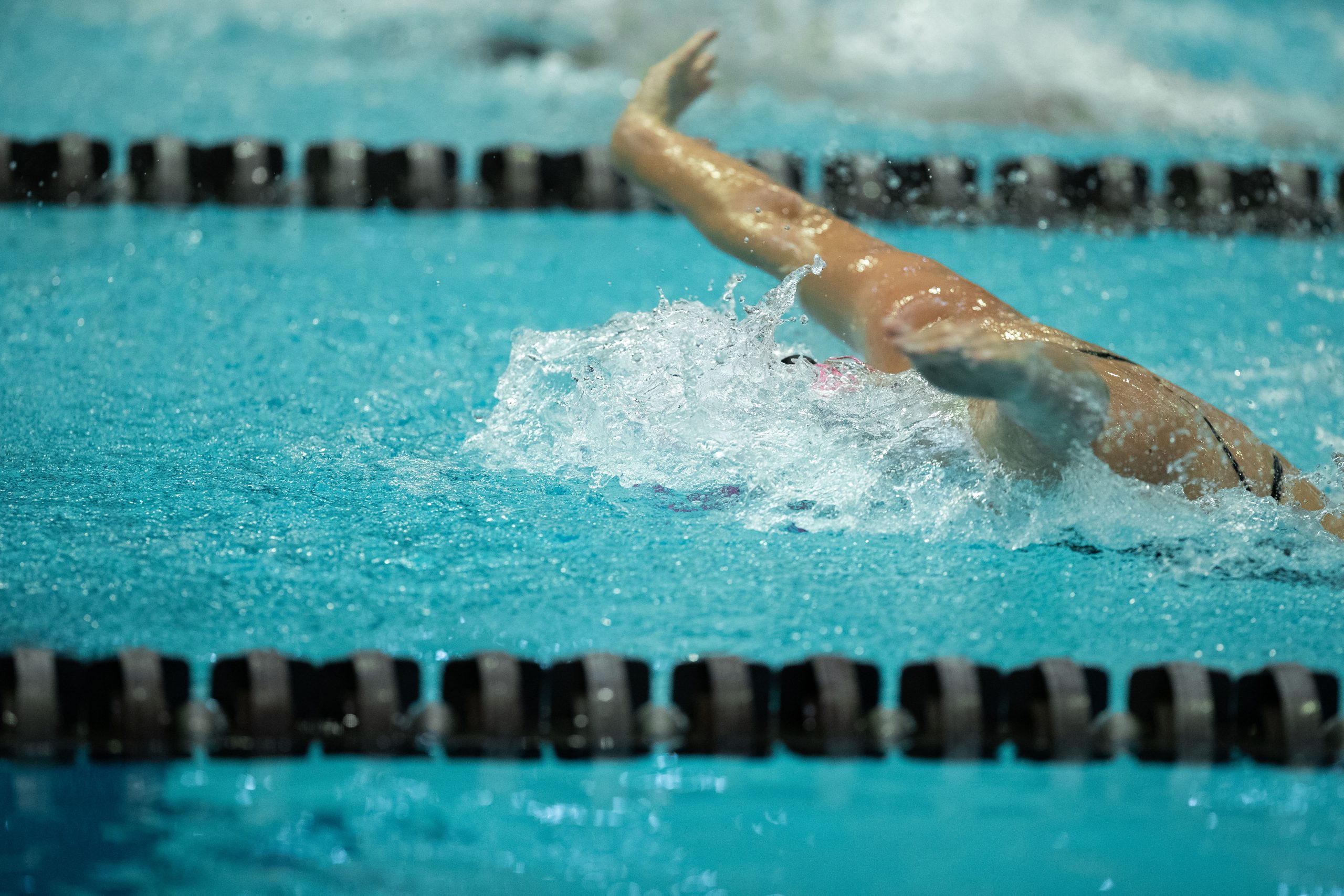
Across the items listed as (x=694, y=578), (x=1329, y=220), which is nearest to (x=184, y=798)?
(x=694, y=578)

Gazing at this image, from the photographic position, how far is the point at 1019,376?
1.62 metres

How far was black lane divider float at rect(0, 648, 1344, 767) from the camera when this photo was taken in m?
1.58

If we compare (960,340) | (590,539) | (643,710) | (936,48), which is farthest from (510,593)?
(936,48)

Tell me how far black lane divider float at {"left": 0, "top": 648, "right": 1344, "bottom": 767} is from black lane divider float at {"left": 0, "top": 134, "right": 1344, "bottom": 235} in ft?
7.79

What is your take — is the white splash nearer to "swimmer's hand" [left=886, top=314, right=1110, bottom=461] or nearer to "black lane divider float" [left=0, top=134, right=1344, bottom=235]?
"black lane divider float" [left=0, top=134, right=1344, bottom=235]

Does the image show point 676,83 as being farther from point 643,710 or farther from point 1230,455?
point 643,710

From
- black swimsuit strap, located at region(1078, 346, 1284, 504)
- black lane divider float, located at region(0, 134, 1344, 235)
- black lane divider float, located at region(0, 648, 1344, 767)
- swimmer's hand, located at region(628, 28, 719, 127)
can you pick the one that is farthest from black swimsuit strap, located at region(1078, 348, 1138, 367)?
black lane divider float, located at region(0, 134, 1344, 235)

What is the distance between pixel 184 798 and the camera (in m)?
1.52

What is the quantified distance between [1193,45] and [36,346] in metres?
4.95

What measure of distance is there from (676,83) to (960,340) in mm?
1552

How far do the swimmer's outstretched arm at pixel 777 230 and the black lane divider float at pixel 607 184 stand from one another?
0.97 meters

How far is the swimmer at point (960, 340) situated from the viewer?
164 cm

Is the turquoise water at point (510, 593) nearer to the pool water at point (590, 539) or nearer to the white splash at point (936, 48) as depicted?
the pool water at point (590, 539)

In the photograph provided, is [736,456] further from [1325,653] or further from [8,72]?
[8,72]
